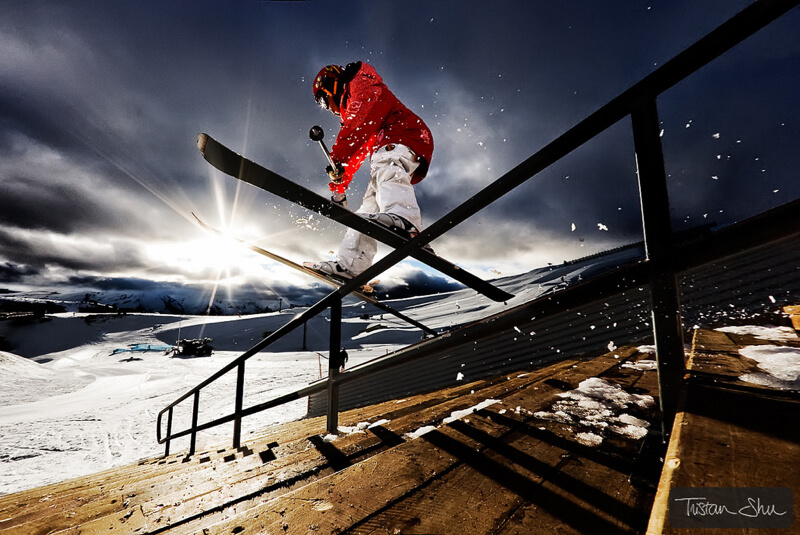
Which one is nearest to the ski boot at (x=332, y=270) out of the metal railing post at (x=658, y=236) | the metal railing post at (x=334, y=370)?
the metal railing post at (x=334, y=370)

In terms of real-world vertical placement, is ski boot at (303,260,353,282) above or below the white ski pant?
below

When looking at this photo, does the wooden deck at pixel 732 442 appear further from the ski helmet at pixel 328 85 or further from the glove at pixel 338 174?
the ski helmet at pixel 328 85

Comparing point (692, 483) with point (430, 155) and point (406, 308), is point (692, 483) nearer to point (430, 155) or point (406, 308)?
point (430, 155)

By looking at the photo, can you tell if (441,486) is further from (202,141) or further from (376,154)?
(376,154)

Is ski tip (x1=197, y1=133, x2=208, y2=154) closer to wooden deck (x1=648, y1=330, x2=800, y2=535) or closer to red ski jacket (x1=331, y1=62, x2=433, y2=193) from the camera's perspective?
red ski jacket (x1=331, y1=62, x2=433, y2=193)

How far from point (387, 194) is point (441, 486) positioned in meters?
2.05

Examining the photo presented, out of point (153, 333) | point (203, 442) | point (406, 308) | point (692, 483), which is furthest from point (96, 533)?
point (153, 333)

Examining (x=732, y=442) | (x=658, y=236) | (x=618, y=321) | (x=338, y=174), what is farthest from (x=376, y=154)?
(x=618, y=321)

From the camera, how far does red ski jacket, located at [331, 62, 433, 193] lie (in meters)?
2.43

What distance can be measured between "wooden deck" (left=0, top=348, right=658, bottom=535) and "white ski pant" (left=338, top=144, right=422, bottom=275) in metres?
1.49

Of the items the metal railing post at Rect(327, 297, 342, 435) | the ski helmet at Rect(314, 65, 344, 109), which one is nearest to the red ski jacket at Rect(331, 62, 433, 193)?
the ski helmet at Rect(314, 65, 344, 109)

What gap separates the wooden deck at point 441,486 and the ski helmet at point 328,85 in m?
3.03

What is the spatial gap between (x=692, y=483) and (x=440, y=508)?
0.49m

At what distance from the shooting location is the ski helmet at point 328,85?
3.01 m
